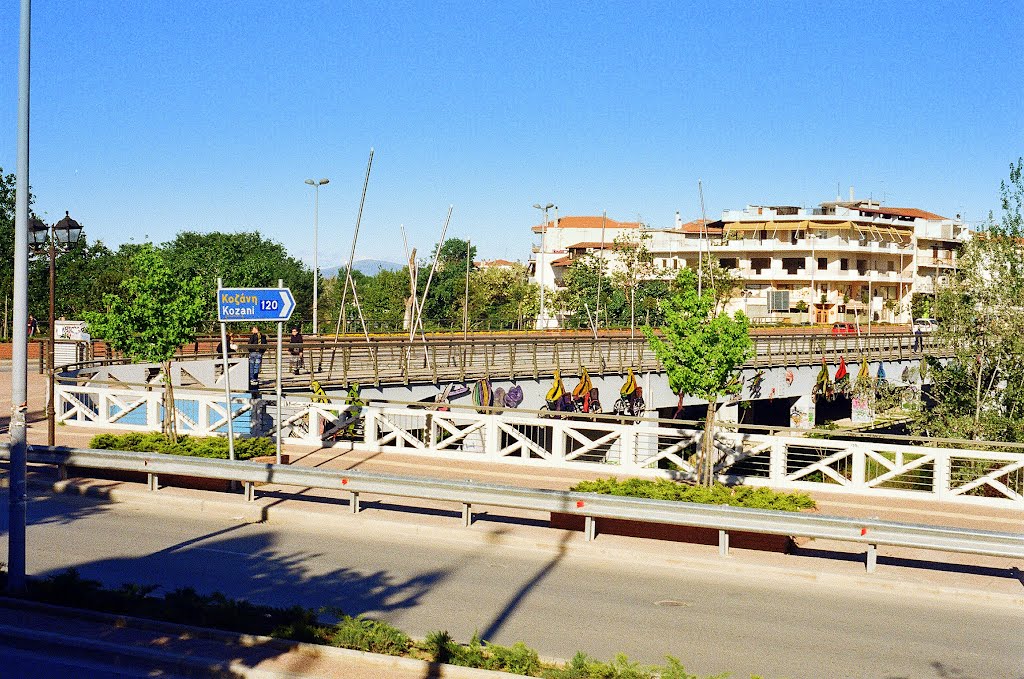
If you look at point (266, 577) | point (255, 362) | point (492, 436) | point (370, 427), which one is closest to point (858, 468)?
point (492, 436)

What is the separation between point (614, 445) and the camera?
1878 cm

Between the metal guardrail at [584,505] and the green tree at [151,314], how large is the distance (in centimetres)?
224

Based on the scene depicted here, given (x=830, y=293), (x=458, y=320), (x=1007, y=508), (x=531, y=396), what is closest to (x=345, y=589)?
(x=1007, y=508)

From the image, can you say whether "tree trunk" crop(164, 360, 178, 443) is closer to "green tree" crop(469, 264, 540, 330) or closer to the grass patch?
the grass patch

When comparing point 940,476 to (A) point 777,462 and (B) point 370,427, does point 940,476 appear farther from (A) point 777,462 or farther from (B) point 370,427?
(B) point 370,427

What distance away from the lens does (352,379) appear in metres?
27.9

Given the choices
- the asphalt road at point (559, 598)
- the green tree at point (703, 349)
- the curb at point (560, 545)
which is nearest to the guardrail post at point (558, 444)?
the green tree at point (703, 349)

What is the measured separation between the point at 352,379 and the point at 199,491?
12.5 meters

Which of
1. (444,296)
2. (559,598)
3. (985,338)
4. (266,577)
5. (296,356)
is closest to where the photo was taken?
(559,598)

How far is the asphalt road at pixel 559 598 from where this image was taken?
8797 mm

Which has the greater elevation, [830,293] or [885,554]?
[830,293]

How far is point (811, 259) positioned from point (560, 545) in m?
77.3

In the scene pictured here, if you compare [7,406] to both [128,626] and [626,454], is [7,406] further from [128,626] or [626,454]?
[128,626]

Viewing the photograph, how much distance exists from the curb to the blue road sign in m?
2.81
